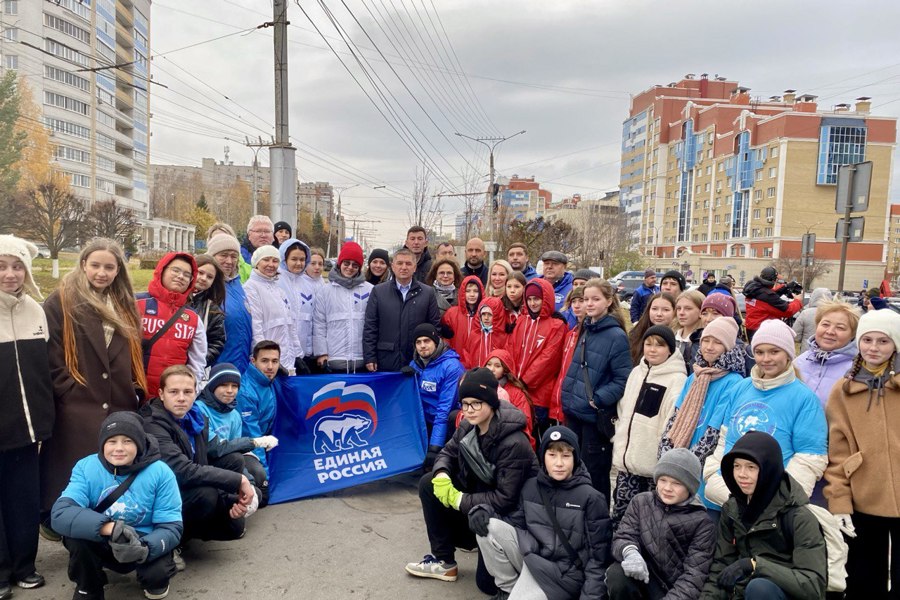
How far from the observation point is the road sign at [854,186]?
9.41 metres

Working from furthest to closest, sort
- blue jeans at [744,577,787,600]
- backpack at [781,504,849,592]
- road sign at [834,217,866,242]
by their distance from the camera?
1. road sign at [834,217,866,242]
2. backpack at [781,504,849,592]
3. blue jeans at [744,577,787,600]

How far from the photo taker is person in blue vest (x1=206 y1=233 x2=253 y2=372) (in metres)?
5.23

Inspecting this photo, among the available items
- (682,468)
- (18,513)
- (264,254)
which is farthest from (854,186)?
(18,513)

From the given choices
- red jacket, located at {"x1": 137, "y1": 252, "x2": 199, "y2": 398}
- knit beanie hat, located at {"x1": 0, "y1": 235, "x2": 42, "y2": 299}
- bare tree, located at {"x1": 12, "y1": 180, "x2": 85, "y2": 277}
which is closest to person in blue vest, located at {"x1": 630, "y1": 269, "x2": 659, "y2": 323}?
red jacket, located at {"x1": 137, "y1": 252, "x2": 199, "y2": 398}

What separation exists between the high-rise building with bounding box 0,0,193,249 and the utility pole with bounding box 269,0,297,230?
49.4 m

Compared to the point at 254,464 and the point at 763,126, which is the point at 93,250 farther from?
the point at 763,126

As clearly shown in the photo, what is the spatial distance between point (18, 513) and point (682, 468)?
405 cm

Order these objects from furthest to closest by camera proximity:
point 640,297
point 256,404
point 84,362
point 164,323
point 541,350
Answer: point 640,297, point 541,350, point 256,404, point 164,323, point 84,362

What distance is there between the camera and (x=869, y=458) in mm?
3301

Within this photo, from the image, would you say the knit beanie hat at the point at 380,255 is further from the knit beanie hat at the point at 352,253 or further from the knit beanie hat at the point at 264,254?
the knit beanie hat at the point at 264,254

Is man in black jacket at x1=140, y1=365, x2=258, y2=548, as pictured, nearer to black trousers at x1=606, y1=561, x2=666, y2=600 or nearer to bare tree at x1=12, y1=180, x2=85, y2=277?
black trousers at x1=606, y1=561, x2=666, y2=600

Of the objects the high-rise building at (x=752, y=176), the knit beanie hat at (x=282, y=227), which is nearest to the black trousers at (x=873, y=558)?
the knit beanie hat at (x=282, y=227)

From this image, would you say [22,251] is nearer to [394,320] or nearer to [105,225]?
[394,320]

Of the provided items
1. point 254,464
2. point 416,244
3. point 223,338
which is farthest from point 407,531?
point 416,244
